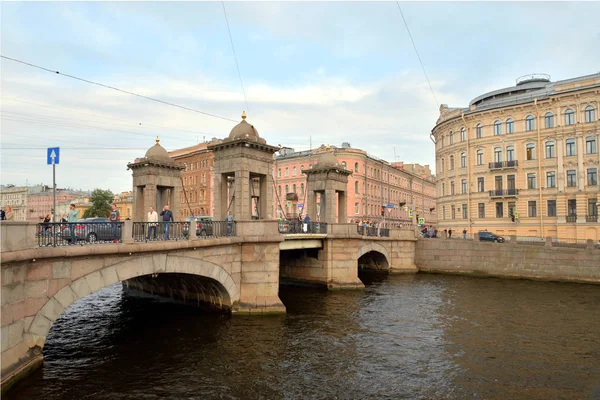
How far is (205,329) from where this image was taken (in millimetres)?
15648

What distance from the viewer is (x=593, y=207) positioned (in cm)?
3591

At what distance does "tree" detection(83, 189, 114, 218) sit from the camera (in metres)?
81.6

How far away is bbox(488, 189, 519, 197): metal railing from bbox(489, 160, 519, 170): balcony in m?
2.28

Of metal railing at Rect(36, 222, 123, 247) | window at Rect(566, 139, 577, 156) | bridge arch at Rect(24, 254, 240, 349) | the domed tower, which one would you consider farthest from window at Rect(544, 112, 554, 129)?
metal railing at Rect(36, 222, 123, 247)

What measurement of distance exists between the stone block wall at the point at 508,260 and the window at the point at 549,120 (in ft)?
46.0

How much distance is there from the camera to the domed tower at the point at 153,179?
71.4ft

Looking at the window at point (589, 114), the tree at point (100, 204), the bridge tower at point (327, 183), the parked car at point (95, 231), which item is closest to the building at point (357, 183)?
the window at point (589, 114)

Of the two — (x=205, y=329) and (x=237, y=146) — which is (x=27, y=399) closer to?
(x=205, y=329)

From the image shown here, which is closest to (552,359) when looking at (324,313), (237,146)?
(324,313)

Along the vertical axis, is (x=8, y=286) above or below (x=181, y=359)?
above

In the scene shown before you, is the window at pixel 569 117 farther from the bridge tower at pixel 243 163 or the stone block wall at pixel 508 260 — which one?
the bridge tower at pixel 243 163

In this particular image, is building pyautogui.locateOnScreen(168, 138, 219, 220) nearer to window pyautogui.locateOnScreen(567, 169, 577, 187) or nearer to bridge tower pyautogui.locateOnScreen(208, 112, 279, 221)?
window pyautogui.locateOnScreen(567, 169, 577, 187)

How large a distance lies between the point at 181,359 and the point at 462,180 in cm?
3838

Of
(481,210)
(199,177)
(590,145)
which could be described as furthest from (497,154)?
(199,177)
